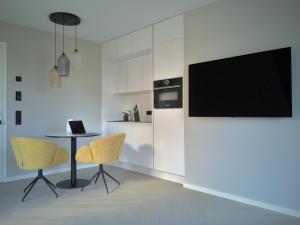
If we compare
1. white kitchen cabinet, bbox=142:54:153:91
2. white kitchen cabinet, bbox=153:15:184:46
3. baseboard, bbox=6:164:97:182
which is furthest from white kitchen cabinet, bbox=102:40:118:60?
baseboard, bbox=6:164:97:182

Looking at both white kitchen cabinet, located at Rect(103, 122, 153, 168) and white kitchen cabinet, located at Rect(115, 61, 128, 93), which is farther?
white kitchen cabinet, located at Rect(115, 61, 128, 93)

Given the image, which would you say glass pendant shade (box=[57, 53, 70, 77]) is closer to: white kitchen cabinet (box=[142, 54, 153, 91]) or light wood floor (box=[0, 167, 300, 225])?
white kitchen cabinet (box=[142, 54, 153, 91])

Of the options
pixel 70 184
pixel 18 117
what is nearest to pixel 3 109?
pixel 18 117

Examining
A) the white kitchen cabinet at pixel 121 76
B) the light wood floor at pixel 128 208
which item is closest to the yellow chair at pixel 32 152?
the light wood floor at pixel 128 208

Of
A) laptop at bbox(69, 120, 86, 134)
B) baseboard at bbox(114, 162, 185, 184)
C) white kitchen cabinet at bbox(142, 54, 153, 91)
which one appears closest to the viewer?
laptop at bbox(69, 120, 86, 134)

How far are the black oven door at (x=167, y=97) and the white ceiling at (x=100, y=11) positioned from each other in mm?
1118

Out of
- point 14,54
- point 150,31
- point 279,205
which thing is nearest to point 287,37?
point 279,205

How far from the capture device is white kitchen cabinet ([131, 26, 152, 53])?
4105mm

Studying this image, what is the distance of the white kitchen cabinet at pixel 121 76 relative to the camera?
16.3 ft

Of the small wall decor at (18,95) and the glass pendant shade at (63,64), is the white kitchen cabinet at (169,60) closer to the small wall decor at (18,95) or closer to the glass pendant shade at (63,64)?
the glass pendant shade at (63,64)

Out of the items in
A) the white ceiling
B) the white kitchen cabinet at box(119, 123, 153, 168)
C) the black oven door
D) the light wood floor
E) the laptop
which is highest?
the white ceiling

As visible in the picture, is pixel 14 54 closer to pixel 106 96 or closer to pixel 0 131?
pixel 0 131

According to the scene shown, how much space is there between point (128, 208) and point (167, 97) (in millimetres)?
1798

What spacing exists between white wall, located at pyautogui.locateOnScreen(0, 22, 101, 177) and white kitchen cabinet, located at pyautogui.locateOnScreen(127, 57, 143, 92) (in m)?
0.70
